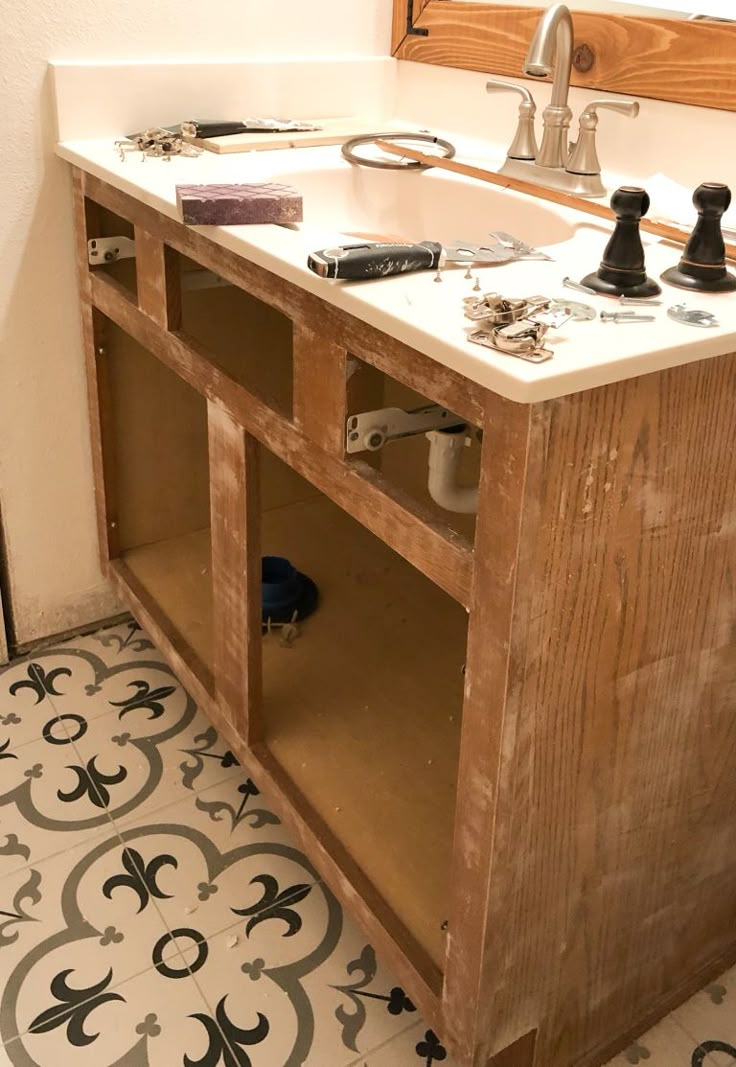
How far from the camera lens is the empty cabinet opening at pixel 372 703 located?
117 cm

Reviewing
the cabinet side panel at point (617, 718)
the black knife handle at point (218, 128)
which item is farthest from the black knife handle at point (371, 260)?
the black knife handle at point (218, 128)

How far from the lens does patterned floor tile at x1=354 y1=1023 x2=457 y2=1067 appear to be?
1.11 m

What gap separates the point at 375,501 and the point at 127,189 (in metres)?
0.58

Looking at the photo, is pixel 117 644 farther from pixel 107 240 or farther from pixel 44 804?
pixel 107 240

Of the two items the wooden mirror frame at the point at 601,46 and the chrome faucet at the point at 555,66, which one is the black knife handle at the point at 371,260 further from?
the wooden mirror frame at the point at 601,46

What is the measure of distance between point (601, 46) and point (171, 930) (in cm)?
126

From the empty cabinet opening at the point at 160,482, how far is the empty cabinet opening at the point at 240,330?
90mm

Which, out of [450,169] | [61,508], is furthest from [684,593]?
[61,508]

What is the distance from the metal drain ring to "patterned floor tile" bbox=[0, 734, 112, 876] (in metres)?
0.96

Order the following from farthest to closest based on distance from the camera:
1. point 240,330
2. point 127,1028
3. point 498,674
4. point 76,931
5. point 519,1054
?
point 240,330 → point 76,931 → point 127,1028 → point 519,1054 → point 498,674

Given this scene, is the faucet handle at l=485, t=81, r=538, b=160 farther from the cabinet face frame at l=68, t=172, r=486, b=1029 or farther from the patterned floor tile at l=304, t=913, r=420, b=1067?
the patterned floor tile at l=304, t=913, r=420, b=1067

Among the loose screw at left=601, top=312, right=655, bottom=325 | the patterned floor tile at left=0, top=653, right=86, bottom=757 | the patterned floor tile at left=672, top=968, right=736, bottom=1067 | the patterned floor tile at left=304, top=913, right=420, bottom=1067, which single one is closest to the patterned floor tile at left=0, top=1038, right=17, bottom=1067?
the patterned floor tile at left=304, top=913, right=420, bottom=1067

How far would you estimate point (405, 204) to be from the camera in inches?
55.7

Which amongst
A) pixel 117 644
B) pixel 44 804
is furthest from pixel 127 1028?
pixel 117 644
